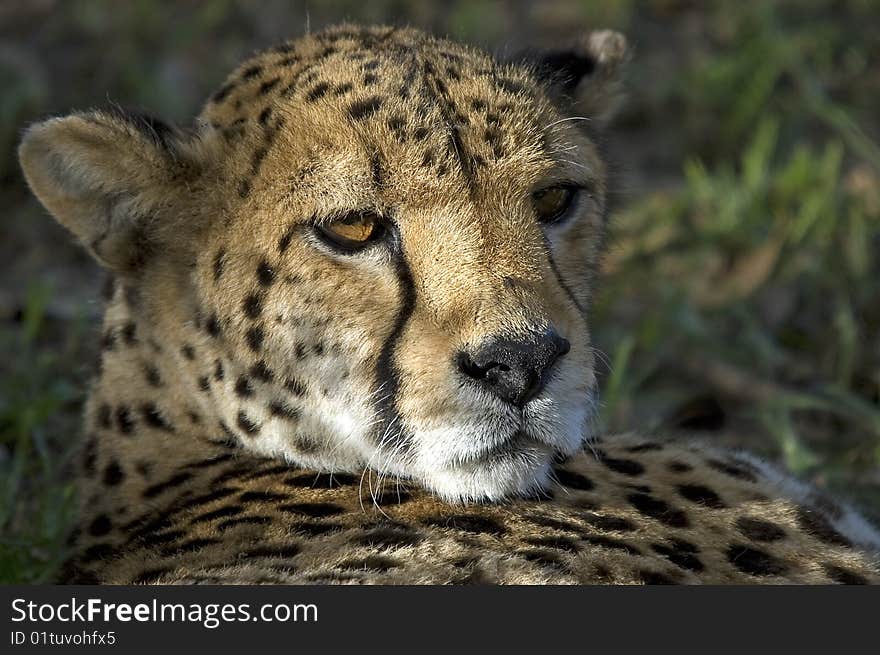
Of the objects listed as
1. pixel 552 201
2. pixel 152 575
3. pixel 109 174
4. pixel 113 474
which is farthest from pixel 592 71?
pixel 152 575

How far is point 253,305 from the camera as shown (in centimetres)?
308

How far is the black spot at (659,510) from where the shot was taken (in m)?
3.09

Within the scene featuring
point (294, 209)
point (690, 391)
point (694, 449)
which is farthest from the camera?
point (690, 391)

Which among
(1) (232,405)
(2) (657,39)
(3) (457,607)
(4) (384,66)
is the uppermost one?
(2) (657,39)

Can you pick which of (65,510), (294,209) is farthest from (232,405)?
(65,510)

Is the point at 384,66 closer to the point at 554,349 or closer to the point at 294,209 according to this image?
the point at 294,209

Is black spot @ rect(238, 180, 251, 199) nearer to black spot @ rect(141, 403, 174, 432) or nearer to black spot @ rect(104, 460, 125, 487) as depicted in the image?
black spot @ rect(141, 403, 174, 432)

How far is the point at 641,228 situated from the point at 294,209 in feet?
9.75

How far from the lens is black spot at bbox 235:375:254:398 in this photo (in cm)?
311

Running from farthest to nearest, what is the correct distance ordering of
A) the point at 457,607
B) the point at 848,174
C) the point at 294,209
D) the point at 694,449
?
the point at 848,174 → the point at 694,449 → the point at 294,209 → the point at 457,607

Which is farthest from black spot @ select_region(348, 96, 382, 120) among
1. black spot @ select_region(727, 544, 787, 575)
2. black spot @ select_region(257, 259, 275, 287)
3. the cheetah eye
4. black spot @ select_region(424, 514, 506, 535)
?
black spot @ select_region(727, 544, 787, 575)

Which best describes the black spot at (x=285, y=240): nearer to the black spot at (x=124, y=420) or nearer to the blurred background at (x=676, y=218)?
the black spot at (x=124, y=420)

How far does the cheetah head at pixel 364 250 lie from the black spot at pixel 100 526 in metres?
0.29

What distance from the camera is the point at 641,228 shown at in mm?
5781
